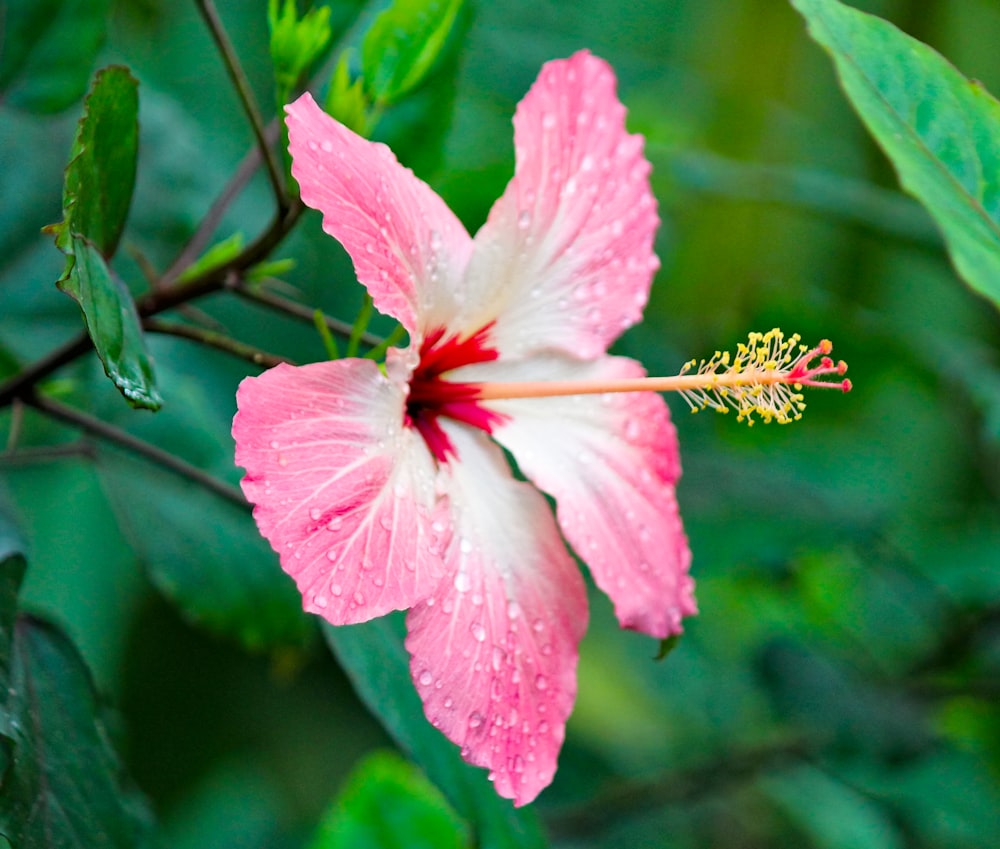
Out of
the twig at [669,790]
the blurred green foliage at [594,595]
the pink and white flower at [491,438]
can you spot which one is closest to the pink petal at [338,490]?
the pink and white flower at [491,438]

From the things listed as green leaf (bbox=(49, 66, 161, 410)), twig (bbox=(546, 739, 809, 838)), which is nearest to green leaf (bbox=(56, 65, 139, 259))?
green leaf (bbox=(49, 66, 161, 410))

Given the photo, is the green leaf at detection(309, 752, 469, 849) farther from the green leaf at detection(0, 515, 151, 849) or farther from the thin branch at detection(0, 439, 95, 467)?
the thin branch at detection(0, 439, 95, 467)

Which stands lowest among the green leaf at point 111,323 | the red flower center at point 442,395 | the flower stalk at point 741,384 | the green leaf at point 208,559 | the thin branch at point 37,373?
the green leaf at point 208,559

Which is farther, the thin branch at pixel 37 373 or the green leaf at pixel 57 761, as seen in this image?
the thin branch at pixel 37 373

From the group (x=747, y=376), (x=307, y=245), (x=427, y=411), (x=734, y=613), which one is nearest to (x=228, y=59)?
(x=427, y=411)

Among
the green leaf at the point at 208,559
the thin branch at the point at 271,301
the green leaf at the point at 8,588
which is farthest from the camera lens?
the green leaf at the point at 208,559

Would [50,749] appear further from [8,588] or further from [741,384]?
[741,384]

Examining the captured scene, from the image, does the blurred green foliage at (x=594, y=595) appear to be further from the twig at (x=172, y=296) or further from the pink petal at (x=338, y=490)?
the pink petal at (x=338, y=490)
